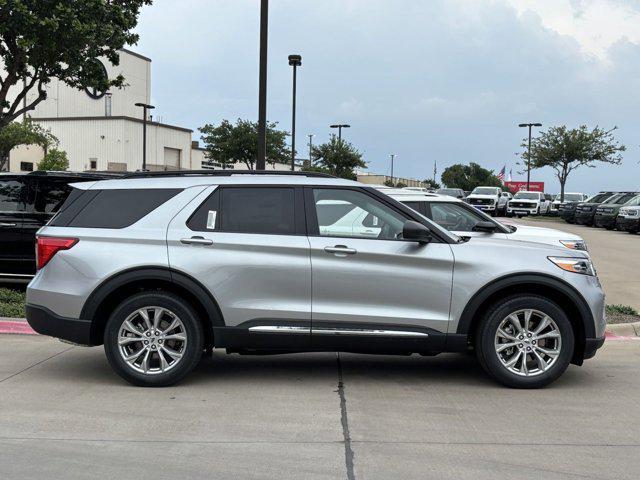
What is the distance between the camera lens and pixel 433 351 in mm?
5879

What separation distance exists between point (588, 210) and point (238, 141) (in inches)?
896

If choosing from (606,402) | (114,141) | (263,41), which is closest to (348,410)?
(606,402)

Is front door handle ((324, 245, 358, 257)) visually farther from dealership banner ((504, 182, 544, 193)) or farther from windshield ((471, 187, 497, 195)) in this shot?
dealership banner ((504, 182, 544, 193))

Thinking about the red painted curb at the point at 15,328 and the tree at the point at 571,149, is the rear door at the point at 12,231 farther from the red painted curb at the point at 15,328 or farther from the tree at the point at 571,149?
the tree at the point at 571,149

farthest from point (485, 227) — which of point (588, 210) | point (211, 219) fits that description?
point (588, 210)

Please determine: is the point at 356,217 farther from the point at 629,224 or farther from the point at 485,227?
the point at 629,224

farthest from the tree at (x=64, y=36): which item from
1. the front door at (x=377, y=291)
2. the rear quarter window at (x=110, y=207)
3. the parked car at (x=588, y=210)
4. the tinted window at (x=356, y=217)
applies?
the parked car at (x=588, y=210)

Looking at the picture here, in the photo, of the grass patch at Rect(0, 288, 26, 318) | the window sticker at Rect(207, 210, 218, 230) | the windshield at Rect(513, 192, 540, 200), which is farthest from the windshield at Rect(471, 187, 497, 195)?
the window sticker at Rect(207, 210, 218, 230)

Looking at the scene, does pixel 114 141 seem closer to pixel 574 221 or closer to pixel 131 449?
pixel 574 221

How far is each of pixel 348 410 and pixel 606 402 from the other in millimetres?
2185

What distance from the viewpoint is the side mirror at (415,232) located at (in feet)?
18.6

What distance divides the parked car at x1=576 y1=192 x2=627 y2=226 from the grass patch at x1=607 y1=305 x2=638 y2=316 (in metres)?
25.1

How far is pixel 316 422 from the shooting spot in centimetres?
505

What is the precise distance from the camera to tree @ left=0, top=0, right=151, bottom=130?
33.6 feet
